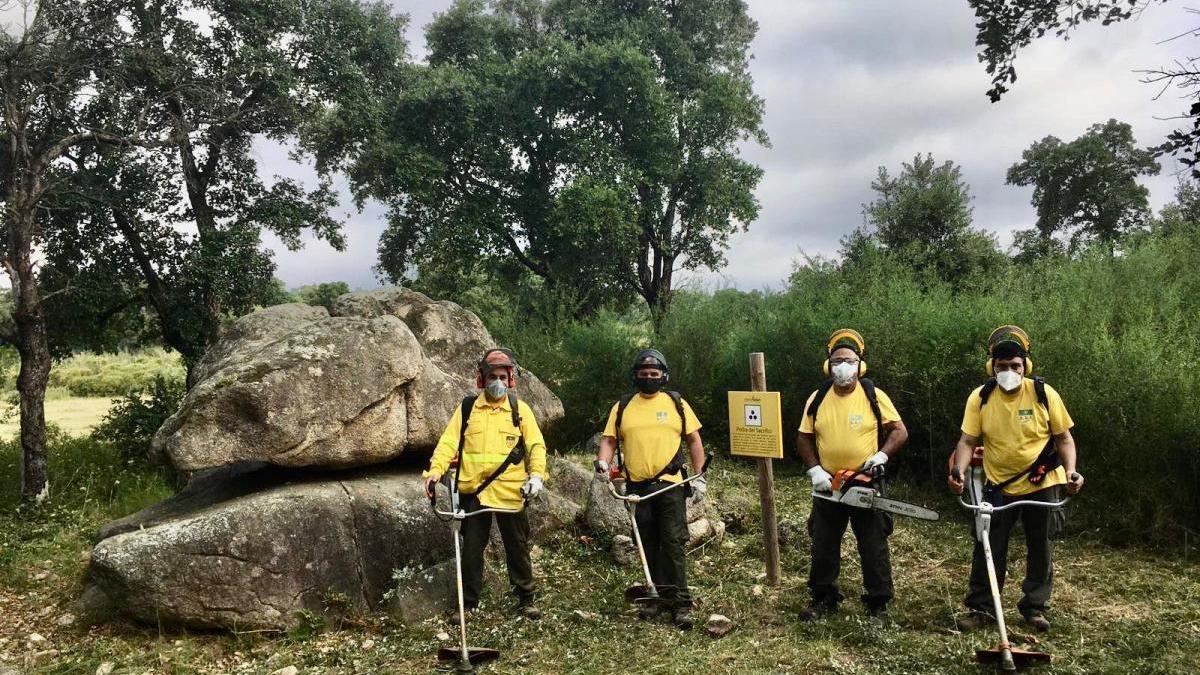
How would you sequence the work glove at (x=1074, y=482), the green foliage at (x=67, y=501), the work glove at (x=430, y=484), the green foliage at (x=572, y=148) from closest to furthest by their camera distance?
the work glove at (x=1074, y=482) < the work glove at (x=430, y=484) < the green foliage at (x=67, y=501) < the green foliage at (x=572, y=148)

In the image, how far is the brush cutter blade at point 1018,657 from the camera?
4336 millimetres

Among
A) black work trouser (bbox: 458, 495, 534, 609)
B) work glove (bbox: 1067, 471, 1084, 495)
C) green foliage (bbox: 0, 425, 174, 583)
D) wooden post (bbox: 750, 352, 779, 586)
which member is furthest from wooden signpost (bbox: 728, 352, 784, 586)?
green foliage (bbox: 0, 425, 174, 583)

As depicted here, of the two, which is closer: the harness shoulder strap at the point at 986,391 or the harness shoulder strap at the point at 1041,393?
the harness shoulder strap at the point at 1041,393

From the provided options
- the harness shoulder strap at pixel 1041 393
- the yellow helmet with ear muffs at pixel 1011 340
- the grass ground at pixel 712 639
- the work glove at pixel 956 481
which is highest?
the yellow helmet with ear muffs at pixel 1011 340

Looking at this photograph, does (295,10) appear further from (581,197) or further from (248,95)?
(581,197)

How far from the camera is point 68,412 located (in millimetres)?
17469

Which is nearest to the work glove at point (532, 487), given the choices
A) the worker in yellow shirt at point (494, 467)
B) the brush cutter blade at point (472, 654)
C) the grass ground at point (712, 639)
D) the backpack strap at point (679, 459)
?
the worker in yellow shirt at point (494, 467)

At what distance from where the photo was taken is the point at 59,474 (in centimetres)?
1052

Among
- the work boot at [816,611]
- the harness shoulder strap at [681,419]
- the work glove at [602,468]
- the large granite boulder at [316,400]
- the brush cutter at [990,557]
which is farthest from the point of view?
the large granite boulder at [316,400]

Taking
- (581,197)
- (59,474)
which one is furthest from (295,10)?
(59,474)

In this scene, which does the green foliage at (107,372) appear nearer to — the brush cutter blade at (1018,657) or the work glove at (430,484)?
the work glove at (430,484)

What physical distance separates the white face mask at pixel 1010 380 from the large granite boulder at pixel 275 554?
4521mm

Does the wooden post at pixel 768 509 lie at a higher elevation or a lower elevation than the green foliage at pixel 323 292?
lower

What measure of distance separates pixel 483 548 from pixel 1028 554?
391cm
